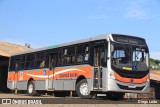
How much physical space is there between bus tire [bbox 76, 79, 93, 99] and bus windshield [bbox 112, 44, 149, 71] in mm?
2161

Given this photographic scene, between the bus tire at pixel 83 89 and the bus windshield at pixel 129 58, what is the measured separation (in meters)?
2.16

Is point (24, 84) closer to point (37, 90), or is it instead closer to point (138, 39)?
point (37, 90)

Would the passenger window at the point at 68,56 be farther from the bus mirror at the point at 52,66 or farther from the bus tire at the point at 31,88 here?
the bus tire at the point at 31,88

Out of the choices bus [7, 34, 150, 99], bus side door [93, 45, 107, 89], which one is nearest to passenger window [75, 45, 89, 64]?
bus [7, 34, 150, 99]

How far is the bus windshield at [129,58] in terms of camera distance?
53.1 ft

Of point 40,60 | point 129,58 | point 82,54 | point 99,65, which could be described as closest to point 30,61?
point 40,60

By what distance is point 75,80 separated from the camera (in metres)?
18.4

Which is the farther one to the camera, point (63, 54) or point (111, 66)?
point (63, 54)

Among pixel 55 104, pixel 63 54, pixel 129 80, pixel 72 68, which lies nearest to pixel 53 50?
pixel 63 54

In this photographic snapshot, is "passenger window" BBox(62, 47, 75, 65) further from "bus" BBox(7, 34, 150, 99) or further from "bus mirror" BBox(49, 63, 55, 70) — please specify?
"bus mirror" BBox(49, 63, 55, 70)

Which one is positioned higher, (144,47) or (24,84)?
(144,47)

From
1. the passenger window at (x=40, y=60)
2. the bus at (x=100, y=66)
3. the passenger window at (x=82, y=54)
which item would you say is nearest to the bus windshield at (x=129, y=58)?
the bus at (x=100, y=66)

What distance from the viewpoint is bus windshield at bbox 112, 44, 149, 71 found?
1617 centimetres

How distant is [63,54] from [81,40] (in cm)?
179
